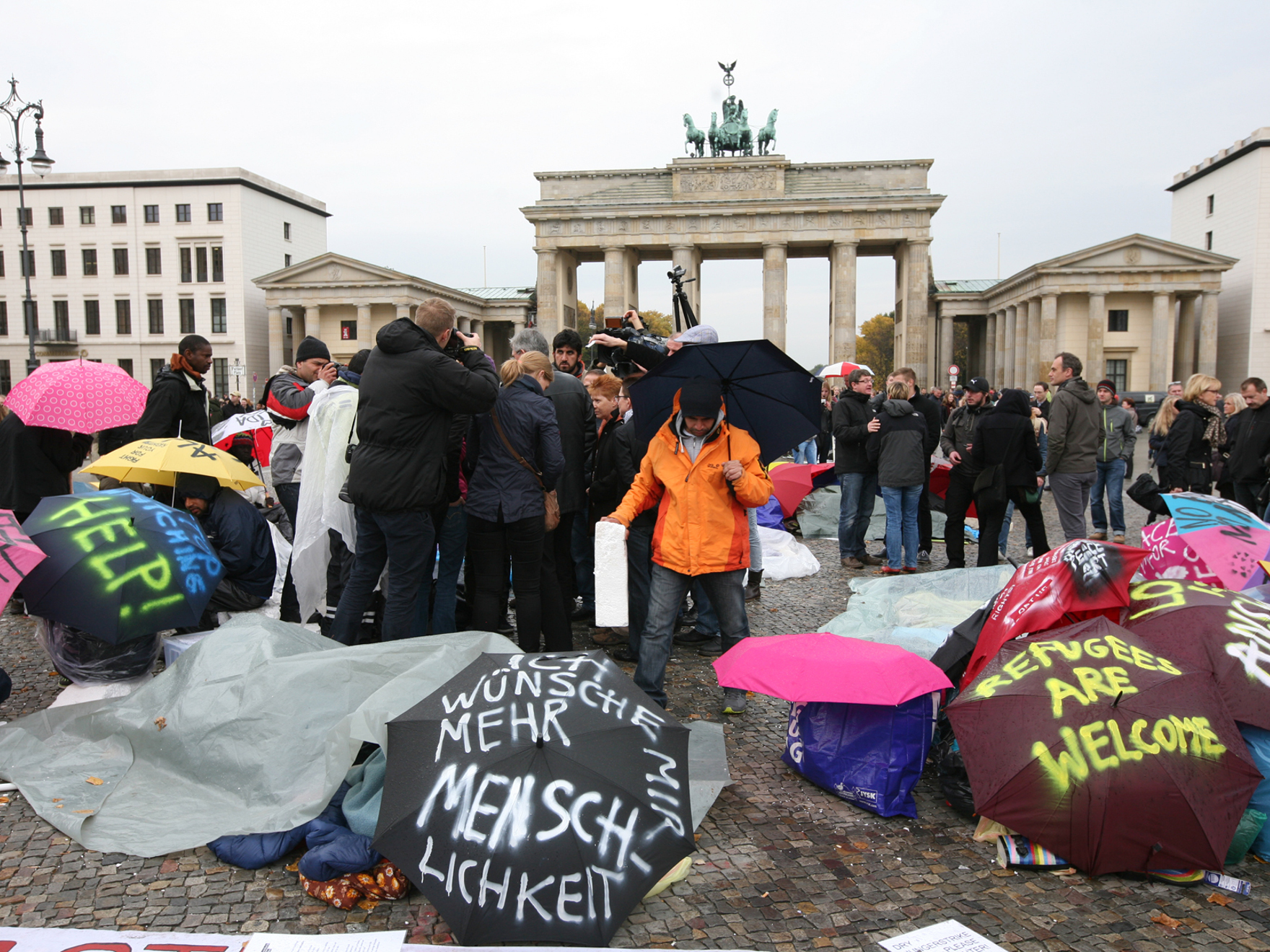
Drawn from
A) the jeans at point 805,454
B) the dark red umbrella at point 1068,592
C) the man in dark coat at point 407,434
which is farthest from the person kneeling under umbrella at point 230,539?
the jeans at point 805,454

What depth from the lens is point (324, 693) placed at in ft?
11.9

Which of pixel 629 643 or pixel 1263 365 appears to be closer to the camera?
pixel 629 643

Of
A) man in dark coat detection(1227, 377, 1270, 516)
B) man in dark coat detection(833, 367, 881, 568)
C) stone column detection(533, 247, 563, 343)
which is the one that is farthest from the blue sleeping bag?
stone column detection(533, 247, 563, 343)

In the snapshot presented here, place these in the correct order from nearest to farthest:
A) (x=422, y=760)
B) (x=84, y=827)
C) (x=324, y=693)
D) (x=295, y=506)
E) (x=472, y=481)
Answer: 1. (x=422, y=760)
2. (x=84, y=827)
3. (x=324, y=693)
4. (x=472, y=481)
5. (x=295, y=506)

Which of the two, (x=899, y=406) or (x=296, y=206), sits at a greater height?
(x=296, y=206)

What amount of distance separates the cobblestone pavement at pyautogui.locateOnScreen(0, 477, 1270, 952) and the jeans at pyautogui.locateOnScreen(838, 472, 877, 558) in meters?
5.57

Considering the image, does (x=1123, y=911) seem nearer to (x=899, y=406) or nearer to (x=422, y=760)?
(x=422, y=760)

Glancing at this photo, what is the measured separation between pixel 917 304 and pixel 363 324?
30932 millimetres

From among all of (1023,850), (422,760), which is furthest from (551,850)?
(1023,850)

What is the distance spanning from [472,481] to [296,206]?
206ft

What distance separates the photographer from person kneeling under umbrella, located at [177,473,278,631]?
5.50 metres

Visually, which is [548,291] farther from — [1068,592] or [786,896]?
[786,896]

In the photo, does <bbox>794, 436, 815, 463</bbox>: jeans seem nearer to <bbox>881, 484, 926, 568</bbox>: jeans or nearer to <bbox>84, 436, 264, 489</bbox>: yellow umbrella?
<bbox>881, 484, 926, 568</bbox>: jeans

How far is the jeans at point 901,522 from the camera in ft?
27.8
